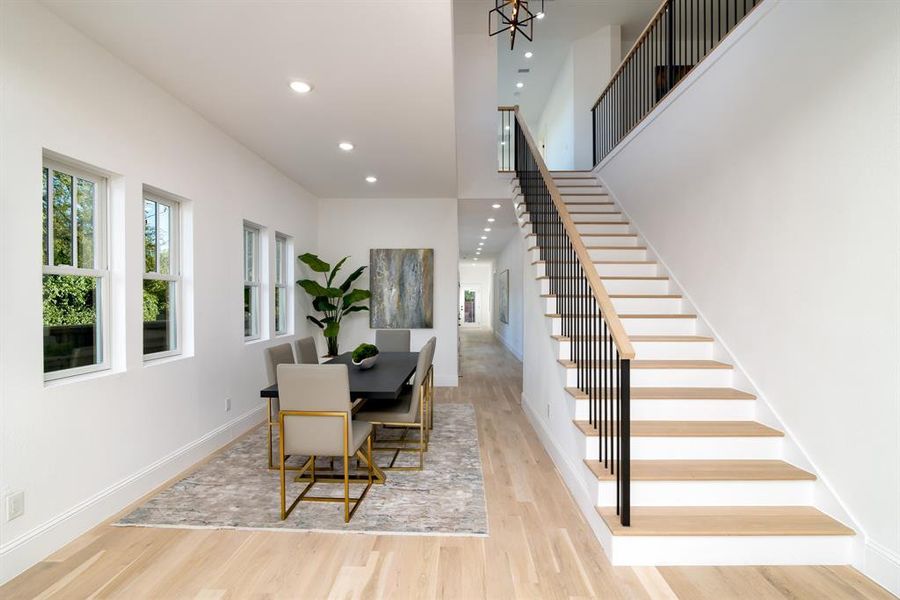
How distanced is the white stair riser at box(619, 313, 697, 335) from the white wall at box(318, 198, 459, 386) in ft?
10.0

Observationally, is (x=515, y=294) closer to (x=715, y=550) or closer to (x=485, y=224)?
(x=485, y=224)

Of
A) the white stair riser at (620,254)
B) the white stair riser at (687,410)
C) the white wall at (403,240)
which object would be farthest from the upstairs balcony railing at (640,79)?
the white stair riser at (687,410)

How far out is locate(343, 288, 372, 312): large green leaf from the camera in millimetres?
5867

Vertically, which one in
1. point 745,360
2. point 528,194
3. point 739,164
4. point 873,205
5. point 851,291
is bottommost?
point 745,360

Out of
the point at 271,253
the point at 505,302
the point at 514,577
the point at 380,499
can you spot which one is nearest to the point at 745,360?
the point at 514,577

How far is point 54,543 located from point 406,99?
11.3ft

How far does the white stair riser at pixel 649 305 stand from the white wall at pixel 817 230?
1.00ft

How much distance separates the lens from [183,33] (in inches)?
93.7

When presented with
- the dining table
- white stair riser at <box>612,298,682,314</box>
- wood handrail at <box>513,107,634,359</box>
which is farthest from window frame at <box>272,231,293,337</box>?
white stair riser at <box>612,298,682,314</box>

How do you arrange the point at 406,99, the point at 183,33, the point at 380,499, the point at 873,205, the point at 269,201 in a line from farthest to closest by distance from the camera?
the point at 269,201
the point at 406,99
the point at 380,499
the point at 183,33
the point at 873,205

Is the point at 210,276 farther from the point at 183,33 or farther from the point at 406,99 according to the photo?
the point at 406,99

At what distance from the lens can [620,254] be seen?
444cm

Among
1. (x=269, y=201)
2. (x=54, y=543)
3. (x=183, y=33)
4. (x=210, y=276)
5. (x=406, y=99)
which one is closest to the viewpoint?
(x=54, y=543)

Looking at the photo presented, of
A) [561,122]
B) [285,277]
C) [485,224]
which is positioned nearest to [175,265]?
[285,277]
